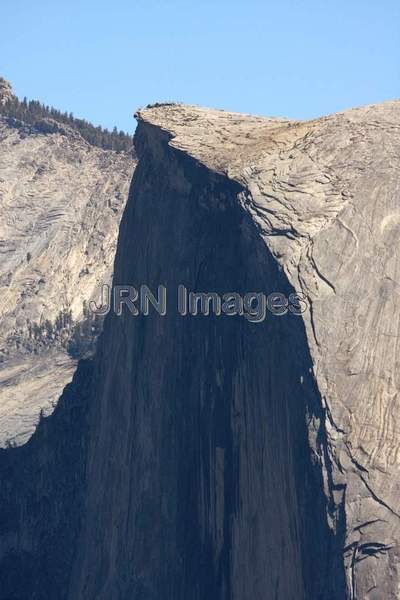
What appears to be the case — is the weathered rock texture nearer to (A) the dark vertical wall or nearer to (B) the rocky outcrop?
(A) the dark vertical wall

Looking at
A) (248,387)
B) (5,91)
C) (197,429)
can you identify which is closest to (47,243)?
(5,91)

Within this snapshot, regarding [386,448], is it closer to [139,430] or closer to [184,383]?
[184,383]

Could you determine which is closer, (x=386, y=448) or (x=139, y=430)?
(x=386, y=448)

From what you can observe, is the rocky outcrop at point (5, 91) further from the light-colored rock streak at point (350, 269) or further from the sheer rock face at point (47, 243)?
the light-colored rock streak at point (350, 269)

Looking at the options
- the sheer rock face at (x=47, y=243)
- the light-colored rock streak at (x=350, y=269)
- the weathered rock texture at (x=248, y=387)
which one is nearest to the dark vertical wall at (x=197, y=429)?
the weathered rock texture at (x=248, y=387)

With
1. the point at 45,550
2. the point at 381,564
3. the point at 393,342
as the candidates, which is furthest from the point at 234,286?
the point at 45,550
